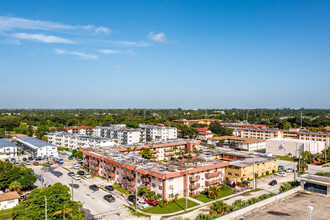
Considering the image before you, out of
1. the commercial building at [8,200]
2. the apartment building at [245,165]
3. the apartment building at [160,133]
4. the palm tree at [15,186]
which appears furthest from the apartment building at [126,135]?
the commercial building at [8,200]

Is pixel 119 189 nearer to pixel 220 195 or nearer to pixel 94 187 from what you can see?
pixel 94 187

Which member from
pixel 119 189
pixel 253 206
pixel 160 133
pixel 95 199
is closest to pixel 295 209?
pixel 253 206

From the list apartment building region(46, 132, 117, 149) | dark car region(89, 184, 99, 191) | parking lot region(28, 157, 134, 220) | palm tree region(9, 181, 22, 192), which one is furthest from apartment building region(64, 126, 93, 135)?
dark car region(89, 184, 99, 191)

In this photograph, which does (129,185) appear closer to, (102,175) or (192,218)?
(102,175)

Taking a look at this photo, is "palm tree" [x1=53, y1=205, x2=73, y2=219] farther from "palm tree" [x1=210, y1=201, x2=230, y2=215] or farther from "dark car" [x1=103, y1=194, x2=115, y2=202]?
"palm tree" [x1=210, y1=201, x2=230, y2=215]

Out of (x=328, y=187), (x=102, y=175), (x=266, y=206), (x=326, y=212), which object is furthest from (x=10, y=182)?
(x=328, y=187)
